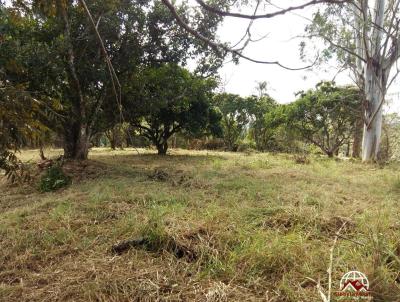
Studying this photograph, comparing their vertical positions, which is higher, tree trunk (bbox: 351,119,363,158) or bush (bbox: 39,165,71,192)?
tree trunk (bbox: 351,119,363,158)

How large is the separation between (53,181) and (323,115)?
34.3 feet

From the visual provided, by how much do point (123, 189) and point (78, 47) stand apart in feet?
11.7

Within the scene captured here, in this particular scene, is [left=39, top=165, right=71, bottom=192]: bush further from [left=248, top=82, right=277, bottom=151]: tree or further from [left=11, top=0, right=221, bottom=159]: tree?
[left=248, top=82, right=277, bottom=151]: tree

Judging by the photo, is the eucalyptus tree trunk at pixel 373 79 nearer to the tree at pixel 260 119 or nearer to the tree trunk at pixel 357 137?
the tree trunk at pixel 357 137

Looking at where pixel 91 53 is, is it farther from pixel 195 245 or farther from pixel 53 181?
pixel 195 245

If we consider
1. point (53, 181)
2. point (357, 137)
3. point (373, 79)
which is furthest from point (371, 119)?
point (53, 181)

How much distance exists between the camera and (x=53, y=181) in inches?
199

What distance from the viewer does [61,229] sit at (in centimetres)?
281

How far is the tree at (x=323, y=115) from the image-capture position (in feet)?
39.0

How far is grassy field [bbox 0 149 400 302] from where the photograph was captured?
191 centimetres

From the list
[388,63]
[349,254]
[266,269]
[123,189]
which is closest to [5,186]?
[123,189]

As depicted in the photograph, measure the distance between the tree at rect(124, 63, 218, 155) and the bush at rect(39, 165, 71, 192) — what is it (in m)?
1.55

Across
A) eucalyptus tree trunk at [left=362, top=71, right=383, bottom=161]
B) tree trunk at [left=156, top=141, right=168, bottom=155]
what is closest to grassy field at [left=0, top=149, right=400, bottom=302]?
eucalyptus tree trunk at [left=362, top=71, right=383, bottom=161]

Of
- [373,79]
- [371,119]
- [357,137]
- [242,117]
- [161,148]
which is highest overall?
[373,79]
